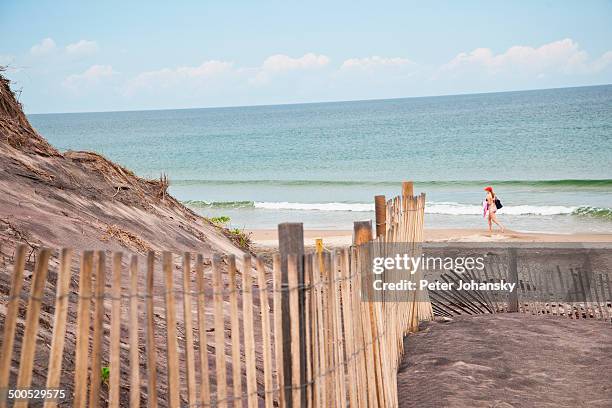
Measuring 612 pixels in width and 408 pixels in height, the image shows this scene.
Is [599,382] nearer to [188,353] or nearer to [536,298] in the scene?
[536,298]

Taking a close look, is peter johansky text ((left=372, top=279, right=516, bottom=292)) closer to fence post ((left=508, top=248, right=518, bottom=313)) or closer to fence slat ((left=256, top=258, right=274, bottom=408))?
fence post ((left=508, top=248, right=518, bottom=313))

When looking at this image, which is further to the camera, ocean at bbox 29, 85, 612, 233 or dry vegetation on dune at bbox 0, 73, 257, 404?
ocean at bbox 29, 85, 612, 233

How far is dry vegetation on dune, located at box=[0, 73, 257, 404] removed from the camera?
5.22m

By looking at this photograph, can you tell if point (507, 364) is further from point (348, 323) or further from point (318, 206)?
point (318, 206)

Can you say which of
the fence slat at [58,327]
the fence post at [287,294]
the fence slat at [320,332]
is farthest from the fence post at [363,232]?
the fence slat at [58,327]

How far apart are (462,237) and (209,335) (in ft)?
48.1

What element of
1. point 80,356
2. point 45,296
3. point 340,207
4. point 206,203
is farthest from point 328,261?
point 206,203

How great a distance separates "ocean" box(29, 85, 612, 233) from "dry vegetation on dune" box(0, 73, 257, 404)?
2707mm

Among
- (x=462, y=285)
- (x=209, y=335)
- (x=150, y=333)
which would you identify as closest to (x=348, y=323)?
(x=150, y=333)

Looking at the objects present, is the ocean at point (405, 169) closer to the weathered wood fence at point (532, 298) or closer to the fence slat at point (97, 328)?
the weathered wood fence at point (532, 298)

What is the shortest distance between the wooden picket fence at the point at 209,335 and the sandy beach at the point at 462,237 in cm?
1301

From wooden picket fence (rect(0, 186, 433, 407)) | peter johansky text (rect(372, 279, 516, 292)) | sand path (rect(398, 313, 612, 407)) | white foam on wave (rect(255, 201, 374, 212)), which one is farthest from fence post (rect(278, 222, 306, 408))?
white foam on wave (rect(255, 201, 374, 212))

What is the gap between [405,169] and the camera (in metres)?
42.1

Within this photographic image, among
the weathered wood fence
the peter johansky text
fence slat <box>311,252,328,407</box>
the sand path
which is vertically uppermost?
fence slat <box>311,252,328,407</box>
